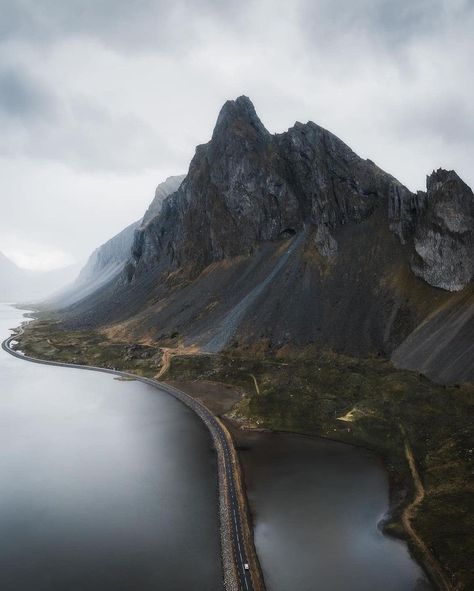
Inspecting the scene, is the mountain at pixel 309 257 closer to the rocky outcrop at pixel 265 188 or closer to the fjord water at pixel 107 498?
the rocky outcrop at pixel 265 188

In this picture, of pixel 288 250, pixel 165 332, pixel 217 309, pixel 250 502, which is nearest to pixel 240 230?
pixel 288 250

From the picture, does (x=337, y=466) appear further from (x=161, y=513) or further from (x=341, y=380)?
(x=341, y=380)

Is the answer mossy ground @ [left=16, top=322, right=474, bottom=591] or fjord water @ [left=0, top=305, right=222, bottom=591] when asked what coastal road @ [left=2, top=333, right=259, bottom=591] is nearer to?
fjord water @ [left=0, top=305, right=222, bottom=591]

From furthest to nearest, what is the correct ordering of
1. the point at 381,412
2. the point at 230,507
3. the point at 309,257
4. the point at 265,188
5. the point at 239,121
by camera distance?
the point at 239,121 → the point at 265,188 → the point at 309,257 → the point at 381,412 → the point at 230,507

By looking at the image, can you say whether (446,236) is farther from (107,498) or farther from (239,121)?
(239,121)

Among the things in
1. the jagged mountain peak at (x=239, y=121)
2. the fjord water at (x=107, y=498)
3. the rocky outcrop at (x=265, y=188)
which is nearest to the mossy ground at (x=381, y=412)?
the fjord water at (x=107, y=498)

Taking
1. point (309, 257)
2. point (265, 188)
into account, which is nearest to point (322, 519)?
Result: point (309, 257)

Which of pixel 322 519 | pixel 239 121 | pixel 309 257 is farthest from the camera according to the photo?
pixel 239 121
